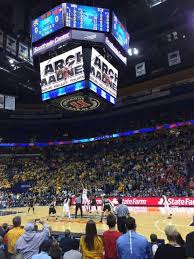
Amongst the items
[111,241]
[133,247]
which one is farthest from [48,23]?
[133,247]

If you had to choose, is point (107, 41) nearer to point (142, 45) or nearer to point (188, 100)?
point (142, 45)

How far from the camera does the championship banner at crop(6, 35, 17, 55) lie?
1704 cm

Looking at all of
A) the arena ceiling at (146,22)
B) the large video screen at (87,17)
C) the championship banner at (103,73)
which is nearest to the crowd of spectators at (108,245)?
the championship banner at (103,73)

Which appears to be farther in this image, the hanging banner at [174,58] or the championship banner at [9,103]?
the championship banner at [9,103]

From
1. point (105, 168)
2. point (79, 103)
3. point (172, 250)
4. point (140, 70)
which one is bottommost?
point (172, 250)

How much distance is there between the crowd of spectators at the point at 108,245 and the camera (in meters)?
A: 3.88

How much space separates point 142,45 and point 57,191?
2156cm

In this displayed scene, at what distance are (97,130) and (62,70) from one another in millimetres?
31457

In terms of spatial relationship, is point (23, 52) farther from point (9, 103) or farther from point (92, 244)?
point (92, 244)

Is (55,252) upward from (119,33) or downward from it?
downward

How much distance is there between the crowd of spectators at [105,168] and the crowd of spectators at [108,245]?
812 inches

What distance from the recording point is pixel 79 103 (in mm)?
14633

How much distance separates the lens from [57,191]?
35.8 m

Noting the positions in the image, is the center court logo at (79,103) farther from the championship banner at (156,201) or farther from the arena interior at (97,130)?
the championship banner at (156,201)
